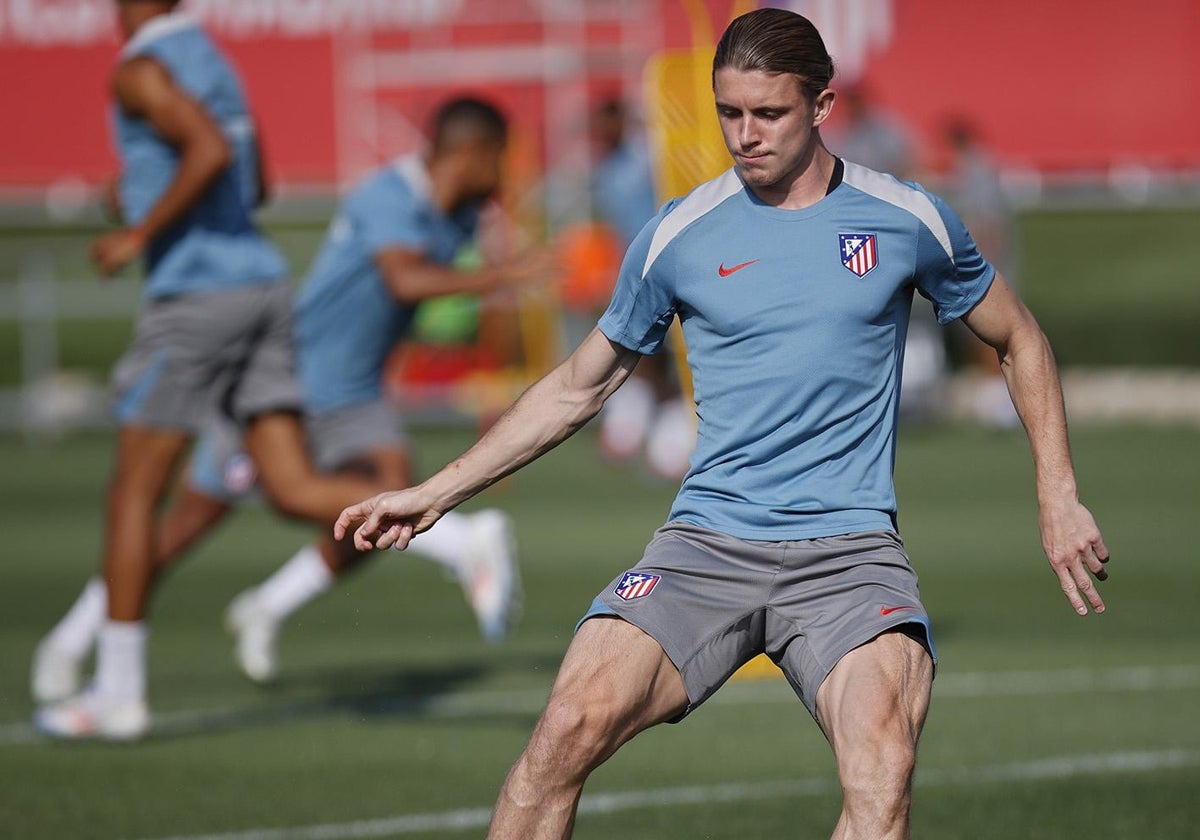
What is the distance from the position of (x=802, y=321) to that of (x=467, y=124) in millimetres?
4706

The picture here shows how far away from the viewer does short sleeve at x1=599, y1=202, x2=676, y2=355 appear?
5.02m

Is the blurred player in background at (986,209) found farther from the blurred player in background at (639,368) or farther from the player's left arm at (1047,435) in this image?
the player's left arm at (1047,435)

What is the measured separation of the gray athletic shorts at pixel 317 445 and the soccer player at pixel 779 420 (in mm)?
4233

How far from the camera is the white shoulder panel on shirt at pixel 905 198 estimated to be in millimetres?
4957

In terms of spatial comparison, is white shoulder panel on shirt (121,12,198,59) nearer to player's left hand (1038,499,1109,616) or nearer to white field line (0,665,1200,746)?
white field line (0,665,1200,746)

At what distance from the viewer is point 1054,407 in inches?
199

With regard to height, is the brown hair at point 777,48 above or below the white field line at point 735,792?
above

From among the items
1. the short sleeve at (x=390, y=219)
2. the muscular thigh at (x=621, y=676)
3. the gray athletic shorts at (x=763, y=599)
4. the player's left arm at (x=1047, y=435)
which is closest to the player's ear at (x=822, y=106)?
the player's left arm at (x=1047, y=435)

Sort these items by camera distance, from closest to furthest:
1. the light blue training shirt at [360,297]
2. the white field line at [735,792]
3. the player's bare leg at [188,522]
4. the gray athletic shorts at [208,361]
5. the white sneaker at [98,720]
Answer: the white field line at [735,792]
the white sneaker at [98,720]
the gray athletic shorts at [208,361]
the player's bare leg at [188,522]
the light blue training shirt at [360,297]

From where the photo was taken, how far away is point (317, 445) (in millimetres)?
9461

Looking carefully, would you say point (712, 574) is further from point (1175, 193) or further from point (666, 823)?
point (1175, 193)

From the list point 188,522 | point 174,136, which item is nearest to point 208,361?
point 174,136

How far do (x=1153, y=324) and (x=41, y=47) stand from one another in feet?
55.0

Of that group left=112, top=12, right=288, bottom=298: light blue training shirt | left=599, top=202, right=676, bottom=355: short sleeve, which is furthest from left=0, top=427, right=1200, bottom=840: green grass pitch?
left=599, top=202, right=676, bottom=355: short sleeve
